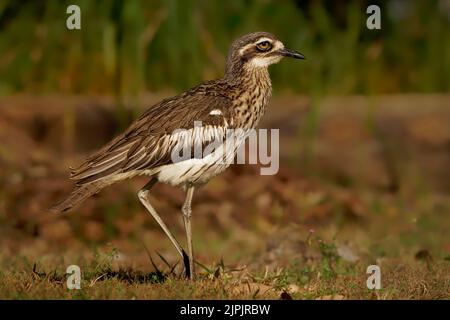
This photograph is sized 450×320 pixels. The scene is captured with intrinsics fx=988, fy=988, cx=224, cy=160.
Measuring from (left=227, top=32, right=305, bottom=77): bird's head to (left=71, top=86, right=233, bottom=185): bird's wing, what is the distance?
25.1 inches

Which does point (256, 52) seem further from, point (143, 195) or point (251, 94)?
point (143, 195)

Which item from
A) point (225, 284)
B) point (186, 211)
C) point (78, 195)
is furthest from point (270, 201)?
point (225, 284)

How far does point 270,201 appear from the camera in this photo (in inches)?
453

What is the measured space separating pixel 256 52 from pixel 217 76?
384 centimetres

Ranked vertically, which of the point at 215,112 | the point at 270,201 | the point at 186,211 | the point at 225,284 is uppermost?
the point at 215,112

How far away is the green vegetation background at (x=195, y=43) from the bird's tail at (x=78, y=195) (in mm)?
4452

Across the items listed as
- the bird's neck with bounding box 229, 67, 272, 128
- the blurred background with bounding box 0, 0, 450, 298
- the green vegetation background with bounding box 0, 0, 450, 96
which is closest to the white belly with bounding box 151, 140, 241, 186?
the bird's neck with bounding box 229, 67, 272, 128

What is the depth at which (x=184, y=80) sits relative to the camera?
11719mm

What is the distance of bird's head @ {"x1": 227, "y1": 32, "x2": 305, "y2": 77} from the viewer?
795 cm

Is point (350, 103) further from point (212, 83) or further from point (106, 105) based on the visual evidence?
point (212, 83)

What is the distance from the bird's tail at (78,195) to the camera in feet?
22.2

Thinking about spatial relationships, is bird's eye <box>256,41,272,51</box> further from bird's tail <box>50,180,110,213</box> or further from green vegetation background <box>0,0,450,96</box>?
green vegetation background <box>0,0,450,96</box>

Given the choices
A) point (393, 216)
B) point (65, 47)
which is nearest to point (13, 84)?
point (65, 47)

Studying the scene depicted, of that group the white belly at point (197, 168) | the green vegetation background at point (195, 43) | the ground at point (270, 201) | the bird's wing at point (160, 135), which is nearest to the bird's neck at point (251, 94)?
the bird's wing at point (160, 135)
